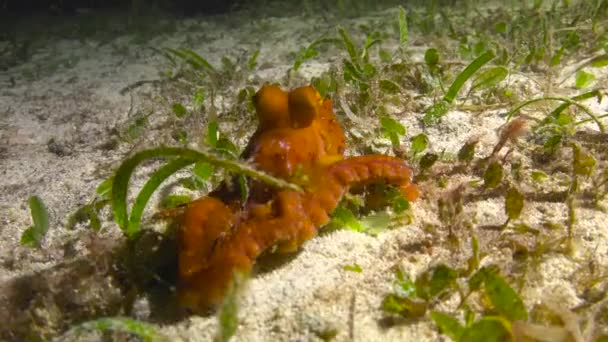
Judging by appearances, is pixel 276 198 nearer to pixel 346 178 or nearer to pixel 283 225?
pixel 283 225

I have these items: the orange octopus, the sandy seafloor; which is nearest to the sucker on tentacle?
the orange octopus

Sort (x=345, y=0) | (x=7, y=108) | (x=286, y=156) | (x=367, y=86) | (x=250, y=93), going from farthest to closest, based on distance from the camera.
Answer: (x=345, y=0)
(x=7, y=108)
(x=250, y=93)
(x=367, y=86)
(x=286, y=156)

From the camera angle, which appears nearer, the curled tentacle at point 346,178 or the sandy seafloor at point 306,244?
the sandy seafloor at point 306,244

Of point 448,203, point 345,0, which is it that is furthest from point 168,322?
point 345,0

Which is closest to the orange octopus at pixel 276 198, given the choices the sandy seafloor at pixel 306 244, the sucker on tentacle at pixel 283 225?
the sucker on tentacle at pixel 283 225

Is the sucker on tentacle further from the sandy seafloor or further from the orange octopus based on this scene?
the sandy seafloor

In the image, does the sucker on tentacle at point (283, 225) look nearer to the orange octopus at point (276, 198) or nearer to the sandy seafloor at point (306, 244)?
the orange octopus at point (276, 198)

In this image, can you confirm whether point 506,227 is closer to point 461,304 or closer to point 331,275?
point 461,304
